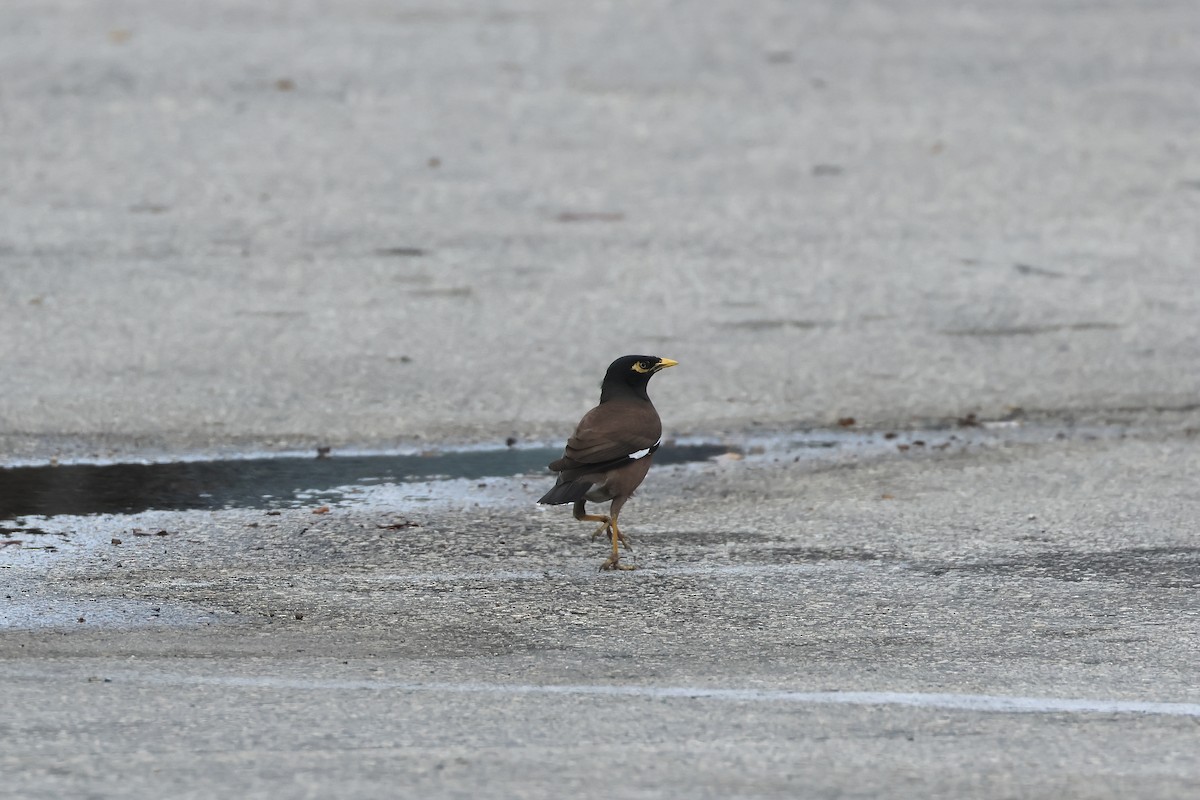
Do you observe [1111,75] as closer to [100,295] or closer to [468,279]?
[468,279]

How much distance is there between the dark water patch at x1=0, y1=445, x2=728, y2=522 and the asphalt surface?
6.8 inches

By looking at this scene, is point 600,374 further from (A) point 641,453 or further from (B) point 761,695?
(B) point 761,695

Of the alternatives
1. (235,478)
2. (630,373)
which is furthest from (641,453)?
(235,478)

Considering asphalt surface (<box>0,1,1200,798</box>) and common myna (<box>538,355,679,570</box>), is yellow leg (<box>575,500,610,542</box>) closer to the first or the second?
common myna (<box>538,355,679,570</box>)

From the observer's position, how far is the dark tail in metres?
6.53

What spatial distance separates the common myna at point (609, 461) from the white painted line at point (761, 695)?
4.54 feet

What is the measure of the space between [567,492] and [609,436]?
0.29 m

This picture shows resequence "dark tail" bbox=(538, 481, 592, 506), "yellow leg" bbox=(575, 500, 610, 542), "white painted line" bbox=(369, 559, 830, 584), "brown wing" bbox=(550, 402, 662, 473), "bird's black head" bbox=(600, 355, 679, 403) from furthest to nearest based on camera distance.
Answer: "bird's black head" bbox=(600, 355, 679, 403) < "yellow leg" bbox=(575, 500, 610, 542) < "brown wing" bbox=(550, 402, 662, 473) < "dark tail" bbox=(538, 481, 592, 506) < "white painted line" bbox=(369, 559, 830, 584)

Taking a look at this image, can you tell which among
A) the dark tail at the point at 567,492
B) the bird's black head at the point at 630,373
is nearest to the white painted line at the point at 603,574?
the dark tail at the point at 567,492

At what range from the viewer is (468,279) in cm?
1116

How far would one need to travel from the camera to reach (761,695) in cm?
515

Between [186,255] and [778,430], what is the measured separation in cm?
451

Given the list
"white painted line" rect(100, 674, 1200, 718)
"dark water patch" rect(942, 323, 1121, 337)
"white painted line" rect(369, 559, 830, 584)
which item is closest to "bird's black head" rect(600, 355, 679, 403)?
"white painted line" rect(369, 559, 830, 584)

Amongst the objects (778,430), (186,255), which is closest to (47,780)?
(778,430)
